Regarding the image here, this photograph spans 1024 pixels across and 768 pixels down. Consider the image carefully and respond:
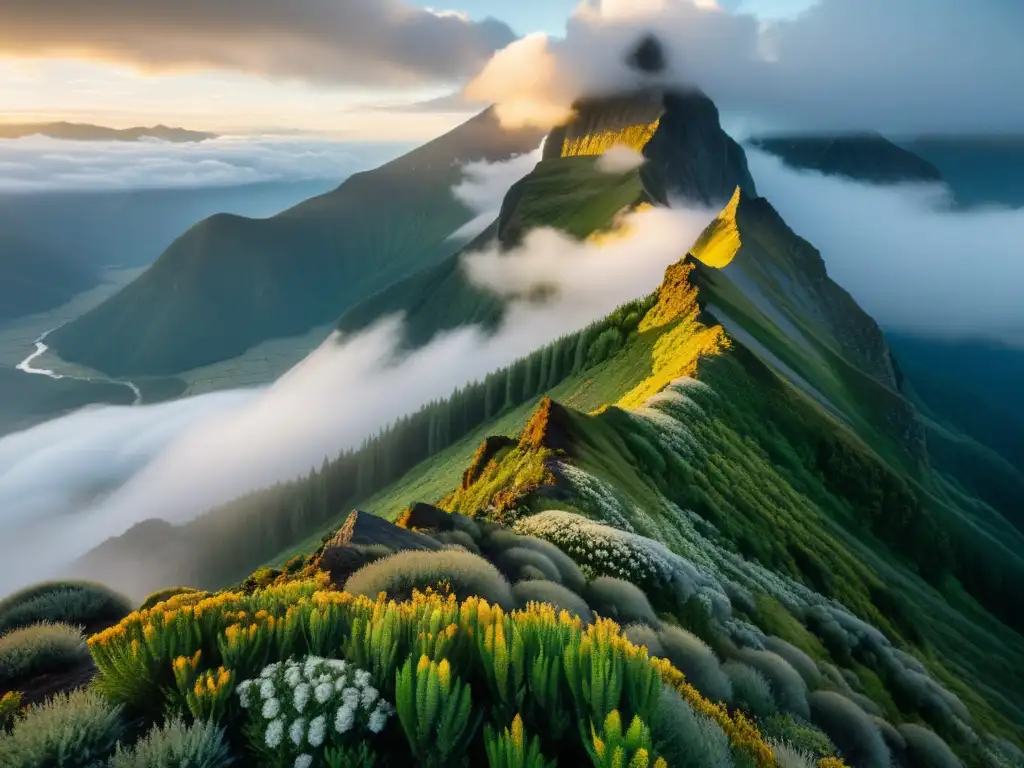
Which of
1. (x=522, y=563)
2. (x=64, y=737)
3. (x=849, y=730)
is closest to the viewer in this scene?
(x=64, y=737)

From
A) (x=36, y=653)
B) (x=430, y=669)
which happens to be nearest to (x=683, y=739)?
(x=430, y=669)

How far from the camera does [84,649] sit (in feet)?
42.7

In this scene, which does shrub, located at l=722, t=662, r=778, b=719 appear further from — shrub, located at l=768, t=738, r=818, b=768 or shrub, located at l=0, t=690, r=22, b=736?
shrub, located at l=0, t=690, r=22, b=736

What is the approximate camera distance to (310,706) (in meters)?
8.70

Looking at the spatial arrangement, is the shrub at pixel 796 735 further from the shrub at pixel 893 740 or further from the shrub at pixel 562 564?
the shrub at pixel 893 740

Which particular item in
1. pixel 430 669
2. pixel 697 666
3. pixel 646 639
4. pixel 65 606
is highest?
pixel 430 669

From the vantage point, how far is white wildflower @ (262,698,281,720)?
8484 mm

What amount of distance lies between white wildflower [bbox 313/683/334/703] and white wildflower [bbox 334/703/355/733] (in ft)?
0.87

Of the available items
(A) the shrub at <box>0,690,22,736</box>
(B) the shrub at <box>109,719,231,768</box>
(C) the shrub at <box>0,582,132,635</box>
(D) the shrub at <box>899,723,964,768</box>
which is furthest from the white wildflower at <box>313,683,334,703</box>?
(D) the shrub at <box>899,723,964,768</box>

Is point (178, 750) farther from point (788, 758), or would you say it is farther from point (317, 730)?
point (788, 758)

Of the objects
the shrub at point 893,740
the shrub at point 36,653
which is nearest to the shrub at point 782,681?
the shrub at point 893,740

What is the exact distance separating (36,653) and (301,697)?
280 inches

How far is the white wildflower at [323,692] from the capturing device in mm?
8664

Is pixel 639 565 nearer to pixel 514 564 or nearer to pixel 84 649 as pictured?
pixel 514 564
